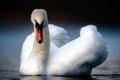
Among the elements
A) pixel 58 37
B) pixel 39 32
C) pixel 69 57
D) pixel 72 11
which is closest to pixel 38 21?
pixel 39 32

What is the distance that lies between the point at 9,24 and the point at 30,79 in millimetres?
3790

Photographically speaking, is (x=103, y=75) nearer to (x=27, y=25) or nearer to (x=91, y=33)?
(x=91, y=33)

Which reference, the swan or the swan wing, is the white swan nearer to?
the swan

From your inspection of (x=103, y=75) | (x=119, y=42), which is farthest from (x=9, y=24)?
(x=103, y=75)

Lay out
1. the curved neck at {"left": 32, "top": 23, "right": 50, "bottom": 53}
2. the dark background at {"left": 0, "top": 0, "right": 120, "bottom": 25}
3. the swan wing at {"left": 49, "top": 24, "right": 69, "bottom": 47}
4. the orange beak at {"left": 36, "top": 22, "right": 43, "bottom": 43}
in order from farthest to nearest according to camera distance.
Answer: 1. the dark background at {"left": 0, "top": 0, "right": 120, "bottom": 25}
2. the swan wing at {"left": 49, "top": 24, "right": 69, "bottom": 47}
3. the curved neck at {"left": 32, "top": 23, "right": 50, "bottom": 53}
4. the orange beak at {"left": 36, "top": 22, "right": 43, "bottom": 43}

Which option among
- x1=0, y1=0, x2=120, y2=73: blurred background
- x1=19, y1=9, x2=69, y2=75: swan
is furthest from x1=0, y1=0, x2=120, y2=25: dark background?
x1=19, y1=9, x2=69, y2=75: swan

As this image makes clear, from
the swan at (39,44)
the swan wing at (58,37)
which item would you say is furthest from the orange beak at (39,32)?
the swan wing at (58,37)

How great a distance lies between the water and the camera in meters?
6.71

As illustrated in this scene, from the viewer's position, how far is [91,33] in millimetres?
6734

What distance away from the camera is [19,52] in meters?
8.11

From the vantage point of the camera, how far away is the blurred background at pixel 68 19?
8805 millimetres

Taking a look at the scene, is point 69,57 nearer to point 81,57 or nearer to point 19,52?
point 81,57

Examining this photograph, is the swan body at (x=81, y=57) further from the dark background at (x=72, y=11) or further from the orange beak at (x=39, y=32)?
the dark background at (x=72, y=11)

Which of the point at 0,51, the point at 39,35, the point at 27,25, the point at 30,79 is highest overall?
the point at 27,25
